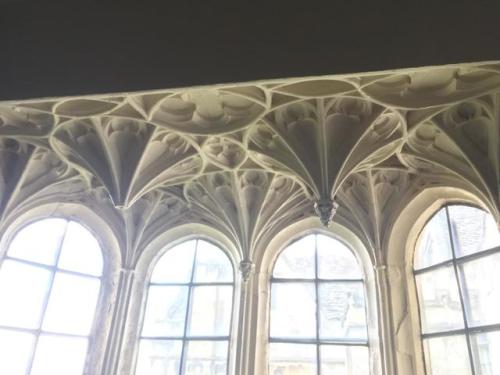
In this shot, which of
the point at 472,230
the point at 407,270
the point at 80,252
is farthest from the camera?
the point at 80,252

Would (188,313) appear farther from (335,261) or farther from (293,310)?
(335,261)

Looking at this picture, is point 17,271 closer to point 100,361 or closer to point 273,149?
point 100,361

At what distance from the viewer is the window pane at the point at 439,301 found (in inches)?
245

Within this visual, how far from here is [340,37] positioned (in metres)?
4.52

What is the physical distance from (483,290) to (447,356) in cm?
93

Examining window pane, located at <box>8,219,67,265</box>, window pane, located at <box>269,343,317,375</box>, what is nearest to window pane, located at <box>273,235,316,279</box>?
window pane, located at <box>269,343,317,375</box>

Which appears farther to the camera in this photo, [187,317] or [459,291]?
[187,317]

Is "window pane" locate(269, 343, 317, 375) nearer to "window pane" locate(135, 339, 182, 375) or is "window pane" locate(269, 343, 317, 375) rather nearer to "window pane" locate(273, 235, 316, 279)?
"window pane" locate(273, 235, 316, 279)

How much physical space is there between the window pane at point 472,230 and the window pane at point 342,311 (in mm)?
1474

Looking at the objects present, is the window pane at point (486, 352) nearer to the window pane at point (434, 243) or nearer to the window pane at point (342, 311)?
the window pane at point (434, 243)

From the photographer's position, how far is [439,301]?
6.43 metres

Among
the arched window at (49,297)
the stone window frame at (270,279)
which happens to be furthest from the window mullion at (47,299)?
the stone window frame at (270,279)

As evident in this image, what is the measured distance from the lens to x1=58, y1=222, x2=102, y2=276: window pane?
24.5 feet

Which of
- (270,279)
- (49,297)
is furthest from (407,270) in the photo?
(49,297)
